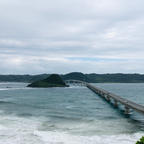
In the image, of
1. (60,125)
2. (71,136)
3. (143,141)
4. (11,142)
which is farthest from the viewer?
(60,125)

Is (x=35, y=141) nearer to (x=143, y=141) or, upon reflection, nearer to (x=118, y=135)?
(x=118, y=135)

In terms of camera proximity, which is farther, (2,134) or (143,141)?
(2,134)

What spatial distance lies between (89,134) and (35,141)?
25.3ft

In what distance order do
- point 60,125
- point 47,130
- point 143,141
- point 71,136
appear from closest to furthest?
1. point 143,141
2. point 71,136
3. point 47,130
4. point 60,125

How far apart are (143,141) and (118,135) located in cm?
1653

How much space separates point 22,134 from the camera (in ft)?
98.0

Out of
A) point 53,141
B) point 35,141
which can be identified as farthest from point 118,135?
point 35,141

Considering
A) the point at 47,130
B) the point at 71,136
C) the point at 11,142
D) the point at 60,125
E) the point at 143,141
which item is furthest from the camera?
the point at 60,125

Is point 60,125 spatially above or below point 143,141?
below

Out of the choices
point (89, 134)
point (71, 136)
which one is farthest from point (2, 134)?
point (89, 134)

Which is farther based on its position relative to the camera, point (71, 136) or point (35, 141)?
point (71, 136)

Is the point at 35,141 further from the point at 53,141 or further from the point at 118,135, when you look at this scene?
the point at 118,135

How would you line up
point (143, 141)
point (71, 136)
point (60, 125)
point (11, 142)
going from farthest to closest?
point (60, 125)
point (71, 136)
point (11, 142)
point (143, 141)

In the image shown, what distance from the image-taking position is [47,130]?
108ft
